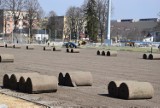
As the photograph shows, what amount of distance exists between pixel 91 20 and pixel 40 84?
114320 millimetres

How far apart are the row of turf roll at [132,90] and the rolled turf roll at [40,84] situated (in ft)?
7.06

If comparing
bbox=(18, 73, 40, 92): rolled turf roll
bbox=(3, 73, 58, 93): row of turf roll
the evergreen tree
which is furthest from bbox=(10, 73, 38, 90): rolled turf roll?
the evergreen tree

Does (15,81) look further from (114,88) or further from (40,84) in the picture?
(114,88)

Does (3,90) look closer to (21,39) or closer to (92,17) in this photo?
(21,39)

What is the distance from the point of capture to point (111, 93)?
48.0 ft

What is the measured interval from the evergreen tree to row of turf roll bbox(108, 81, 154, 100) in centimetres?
11377

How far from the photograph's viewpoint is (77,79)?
54.6ft

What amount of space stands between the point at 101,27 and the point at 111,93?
11373 centimetres

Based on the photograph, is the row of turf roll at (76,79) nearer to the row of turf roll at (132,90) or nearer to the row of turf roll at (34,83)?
the row of turf roll at (34,83)

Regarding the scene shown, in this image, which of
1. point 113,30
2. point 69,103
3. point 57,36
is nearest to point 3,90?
point 69,103

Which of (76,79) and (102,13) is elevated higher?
(102,13)

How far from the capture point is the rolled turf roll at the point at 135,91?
1354 cm

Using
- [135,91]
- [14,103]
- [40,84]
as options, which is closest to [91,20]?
[40,84]

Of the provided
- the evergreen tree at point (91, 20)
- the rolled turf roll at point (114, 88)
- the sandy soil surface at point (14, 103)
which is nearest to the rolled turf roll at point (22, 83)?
the sandy soil surface at point (14, 103)
